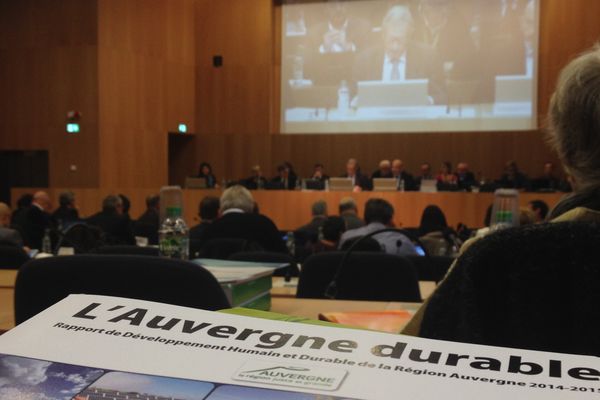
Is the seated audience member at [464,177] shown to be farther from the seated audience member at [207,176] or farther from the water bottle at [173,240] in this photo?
the water bottle at [173,240]

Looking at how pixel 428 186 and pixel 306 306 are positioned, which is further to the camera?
pixel 428 186

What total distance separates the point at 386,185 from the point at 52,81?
6.42m

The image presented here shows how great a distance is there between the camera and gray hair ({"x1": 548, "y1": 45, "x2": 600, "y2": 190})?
1106 mm

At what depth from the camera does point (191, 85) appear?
13891 mm

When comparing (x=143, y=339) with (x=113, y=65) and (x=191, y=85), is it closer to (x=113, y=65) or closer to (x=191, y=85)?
(x=113, y=65)

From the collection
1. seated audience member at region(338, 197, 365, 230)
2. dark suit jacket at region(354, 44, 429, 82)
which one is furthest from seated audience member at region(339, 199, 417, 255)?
dark suit jacket at region(354, 44, 429, 82)

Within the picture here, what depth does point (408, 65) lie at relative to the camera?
41.8 ft

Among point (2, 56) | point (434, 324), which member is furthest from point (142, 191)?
point (434, 324)

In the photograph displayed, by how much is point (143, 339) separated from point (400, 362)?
0.57ft

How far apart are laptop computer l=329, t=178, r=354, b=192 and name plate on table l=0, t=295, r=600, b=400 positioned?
382 inches

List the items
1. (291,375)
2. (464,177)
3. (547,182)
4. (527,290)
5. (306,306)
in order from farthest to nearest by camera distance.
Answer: (464,177) → (547,182) → (306,306) → (527,290) → (291,375)

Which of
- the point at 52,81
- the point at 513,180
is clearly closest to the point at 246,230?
the point at 513,180

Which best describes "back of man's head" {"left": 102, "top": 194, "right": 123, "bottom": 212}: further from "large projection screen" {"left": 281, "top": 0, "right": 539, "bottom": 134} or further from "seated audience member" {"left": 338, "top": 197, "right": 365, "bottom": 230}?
"large projection screen" {"left": 281, "top": 0, "right": 539, "bottom": 134}

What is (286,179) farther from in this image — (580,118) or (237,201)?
(580,118)
